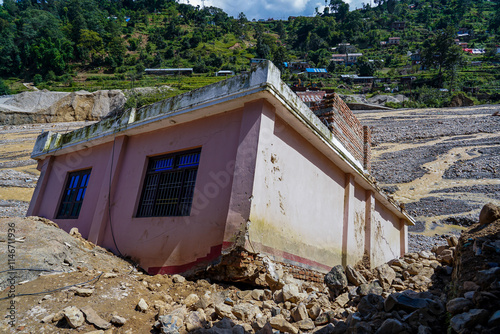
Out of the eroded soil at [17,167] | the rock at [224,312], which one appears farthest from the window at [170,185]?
the eroded soil at [17,167]

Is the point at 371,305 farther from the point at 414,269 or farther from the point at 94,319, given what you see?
the point at 94,319

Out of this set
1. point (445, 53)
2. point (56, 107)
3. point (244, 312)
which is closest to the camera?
point (244, 312)

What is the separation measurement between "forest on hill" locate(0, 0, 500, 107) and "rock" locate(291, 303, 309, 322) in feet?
172

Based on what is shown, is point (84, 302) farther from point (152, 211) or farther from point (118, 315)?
point (152, 211)

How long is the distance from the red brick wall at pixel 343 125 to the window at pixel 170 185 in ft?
11.4

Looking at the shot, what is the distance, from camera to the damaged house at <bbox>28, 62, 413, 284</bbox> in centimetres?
509

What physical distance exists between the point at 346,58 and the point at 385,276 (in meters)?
103

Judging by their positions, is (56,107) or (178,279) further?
(56,107)

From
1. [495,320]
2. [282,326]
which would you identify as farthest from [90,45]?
[495,320]

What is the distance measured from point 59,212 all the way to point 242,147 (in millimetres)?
7062

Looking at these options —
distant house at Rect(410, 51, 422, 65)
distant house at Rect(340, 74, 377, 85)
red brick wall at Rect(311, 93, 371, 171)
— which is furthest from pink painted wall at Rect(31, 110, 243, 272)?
distant house at Rect(410, 51, 422, 65)

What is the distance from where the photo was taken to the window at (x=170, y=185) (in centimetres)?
614

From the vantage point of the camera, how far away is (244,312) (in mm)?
3934

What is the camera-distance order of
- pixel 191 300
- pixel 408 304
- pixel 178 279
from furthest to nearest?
pixel 178 279, pixel 191 300, pixel 408 304
